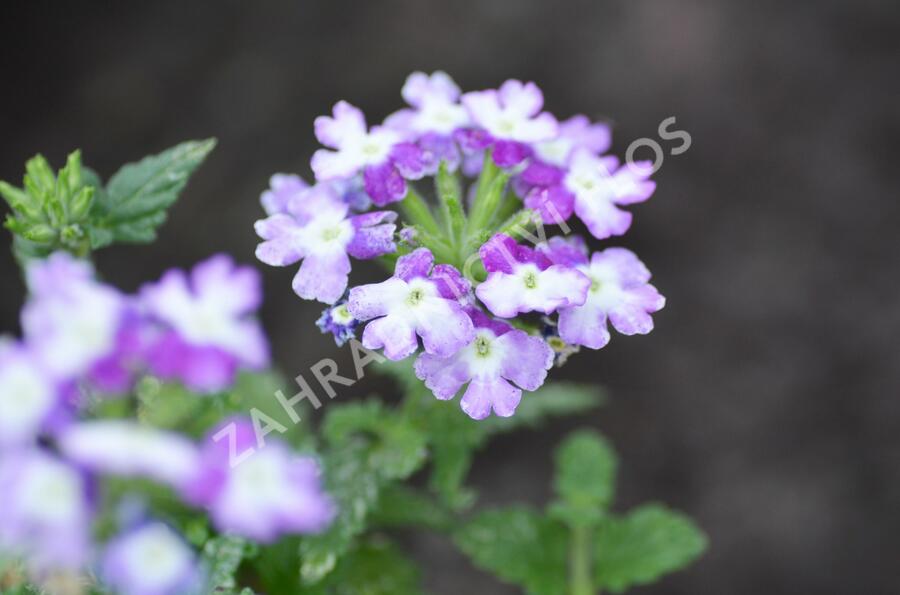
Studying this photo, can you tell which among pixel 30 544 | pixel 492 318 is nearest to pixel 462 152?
pixel 492 318

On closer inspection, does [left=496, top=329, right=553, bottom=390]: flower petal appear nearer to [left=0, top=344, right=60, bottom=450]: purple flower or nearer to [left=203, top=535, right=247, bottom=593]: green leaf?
[left=203, top=535, right=247, bottom=593]: green leaf

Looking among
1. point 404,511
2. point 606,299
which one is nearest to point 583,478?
point 404,511

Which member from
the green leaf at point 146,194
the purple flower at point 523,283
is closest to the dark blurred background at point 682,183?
the green leaf at point 146,194

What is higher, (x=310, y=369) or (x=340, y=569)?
(x=310, y=369)

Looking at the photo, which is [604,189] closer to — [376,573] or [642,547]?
[642,547]

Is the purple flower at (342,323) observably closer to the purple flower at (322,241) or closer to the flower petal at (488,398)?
the purple flower at (322,241)

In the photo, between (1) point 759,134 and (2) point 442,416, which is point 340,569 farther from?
(1) point 759,134

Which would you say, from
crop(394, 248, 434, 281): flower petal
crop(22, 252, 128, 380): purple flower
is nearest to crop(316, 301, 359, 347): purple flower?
crop(394, 248, 434, 281): flower petal
